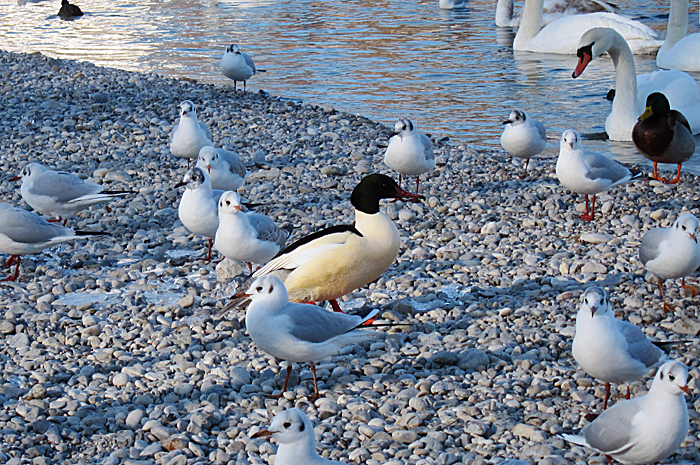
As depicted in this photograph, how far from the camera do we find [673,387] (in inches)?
147

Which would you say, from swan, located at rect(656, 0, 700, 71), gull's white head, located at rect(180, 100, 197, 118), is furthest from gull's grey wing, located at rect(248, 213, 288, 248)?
swan, located at rect(656, 0, 700, 71)

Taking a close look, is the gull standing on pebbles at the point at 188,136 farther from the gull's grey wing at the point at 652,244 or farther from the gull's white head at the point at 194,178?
the gull's grey wing at the point at 652,244

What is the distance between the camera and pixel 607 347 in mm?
4301

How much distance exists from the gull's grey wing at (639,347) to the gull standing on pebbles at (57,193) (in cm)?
519

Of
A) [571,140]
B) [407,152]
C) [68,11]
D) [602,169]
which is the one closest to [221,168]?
[407,152]

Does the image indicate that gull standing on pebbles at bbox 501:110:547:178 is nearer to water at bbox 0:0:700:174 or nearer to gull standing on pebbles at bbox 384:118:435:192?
gull standing on pebbles at bbox 384:118:435:192

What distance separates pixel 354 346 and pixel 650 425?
84.3 inches

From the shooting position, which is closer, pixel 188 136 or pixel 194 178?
pixel 194 178

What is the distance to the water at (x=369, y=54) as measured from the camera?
45.9 ft

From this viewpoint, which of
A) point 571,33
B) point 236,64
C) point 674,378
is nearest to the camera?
point 674,378

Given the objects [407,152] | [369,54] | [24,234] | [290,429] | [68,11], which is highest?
[290,429]

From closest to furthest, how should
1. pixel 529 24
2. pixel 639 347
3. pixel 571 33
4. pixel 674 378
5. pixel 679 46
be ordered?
pixel 674 378 < pixel 639 347 < pixel 679 46 < pixel 571 33 < pixel 529 24

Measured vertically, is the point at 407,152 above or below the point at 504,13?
below

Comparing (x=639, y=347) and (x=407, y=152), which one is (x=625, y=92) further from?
(x=639, y=347)
